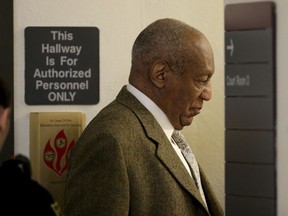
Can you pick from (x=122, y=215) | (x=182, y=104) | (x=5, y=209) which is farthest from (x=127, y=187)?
(x=5, y=209)

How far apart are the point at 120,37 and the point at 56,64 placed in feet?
0.76

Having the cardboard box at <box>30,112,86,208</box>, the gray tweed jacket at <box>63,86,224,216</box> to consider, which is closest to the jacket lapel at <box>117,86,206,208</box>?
the gray tweed jacket at <box>63,86,224,216</box>

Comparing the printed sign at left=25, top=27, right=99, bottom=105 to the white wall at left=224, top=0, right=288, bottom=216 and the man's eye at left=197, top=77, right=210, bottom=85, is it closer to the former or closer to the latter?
the man's eye at left=197, top=77, right=210, bottom=85

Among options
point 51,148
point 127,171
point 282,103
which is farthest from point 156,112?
point 282,103

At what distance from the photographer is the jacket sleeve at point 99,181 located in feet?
4.76

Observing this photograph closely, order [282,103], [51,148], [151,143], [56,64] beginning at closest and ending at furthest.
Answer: [282,103] → [151,143] → [51,148] → [56,64]

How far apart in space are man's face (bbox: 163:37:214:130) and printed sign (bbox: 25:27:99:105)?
1.34 ft

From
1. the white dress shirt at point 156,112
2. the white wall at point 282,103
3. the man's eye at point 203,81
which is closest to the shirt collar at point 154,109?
the white dress shirt at point 156,112

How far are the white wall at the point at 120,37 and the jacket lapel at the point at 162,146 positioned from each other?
37 centimetres

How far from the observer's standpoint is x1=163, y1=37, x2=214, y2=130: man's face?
168cm

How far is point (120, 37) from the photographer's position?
2.02m

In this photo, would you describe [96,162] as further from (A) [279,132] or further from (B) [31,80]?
(B) [31,80]

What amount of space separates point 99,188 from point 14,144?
630 millimetres

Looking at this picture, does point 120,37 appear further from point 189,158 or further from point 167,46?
point 189,158
